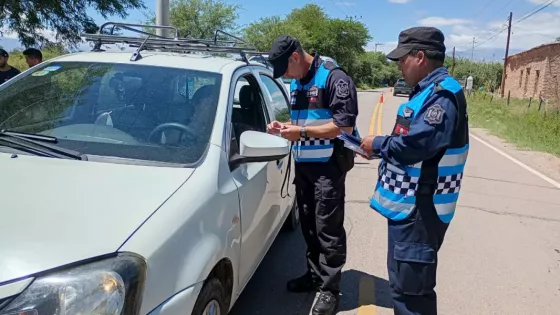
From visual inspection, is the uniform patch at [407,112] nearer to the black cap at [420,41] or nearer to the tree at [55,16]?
the black cap at [420,41]

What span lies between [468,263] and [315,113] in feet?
8.09

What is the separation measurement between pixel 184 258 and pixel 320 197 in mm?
1542

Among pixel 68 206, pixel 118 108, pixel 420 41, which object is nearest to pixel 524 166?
pixel 420 41

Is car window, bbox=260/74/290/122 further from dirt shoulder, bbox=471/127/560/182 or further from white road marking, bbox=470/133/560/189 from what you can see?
dirt shoulder, bbox=471/127/560/182

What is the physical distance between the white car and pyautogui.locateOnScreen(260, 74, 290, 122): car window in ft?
0.59

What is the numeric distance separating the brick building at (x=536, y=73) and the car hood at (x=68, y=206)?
95.8ft

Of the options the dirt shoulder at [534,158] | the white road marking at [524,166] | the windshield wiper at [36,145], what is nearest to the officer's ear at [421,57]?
the windshield wiper at [36,145]

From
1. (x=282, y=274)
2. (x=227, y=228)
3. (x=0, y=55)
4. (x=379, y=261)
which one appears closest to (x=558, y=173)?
(x=379, y=261)

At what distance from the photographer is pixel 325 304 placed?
11.4ft

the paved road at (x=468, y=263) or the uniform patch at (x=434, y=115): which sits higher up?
the uniform patch at (x=434, y=115)

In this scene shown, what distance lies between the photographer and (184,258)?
209 centimetres

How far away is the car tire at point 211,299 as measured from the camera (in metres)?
2.24

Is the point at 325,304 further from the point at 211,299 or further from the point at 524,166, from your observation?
the point at 524,166

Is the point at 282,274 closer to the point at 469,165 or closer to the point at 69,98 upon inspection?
the point at 69,98
